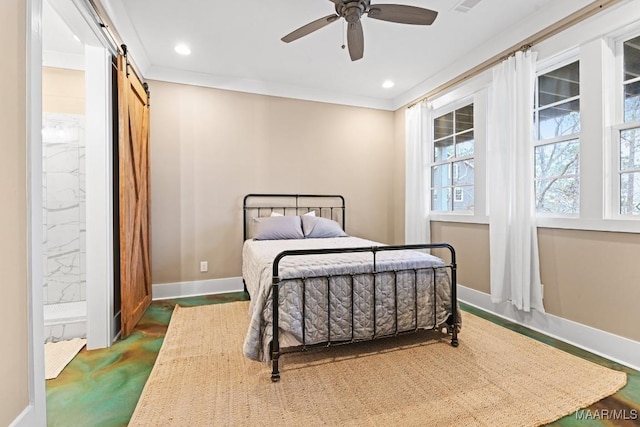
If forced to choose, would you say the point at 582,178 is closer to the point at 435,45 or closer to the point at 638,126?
the point at 638,126

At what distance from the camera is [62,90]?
2.99 meters

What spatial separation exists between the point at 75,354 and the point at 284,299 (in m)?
1.65

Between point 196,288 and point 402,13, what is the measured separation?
3458 millimetres

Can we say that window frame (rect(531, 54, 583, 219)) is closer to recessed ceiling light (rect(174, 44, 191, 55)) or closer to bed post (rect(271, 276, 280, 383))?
bed post (rect(271, 276, 280, 383))

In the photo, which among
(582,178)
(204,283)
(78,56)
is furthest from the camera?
(204,283)

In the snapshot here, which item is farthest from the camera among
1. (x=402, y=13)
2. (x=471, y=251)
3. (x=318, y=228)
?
(x=318, y=228)

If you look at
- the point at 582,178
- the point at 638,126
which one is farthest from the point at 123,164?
the point at 638,126

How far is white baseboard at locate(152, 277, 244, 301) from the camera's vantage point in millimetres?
3573

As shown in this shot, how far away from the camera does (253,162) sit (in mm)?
3955

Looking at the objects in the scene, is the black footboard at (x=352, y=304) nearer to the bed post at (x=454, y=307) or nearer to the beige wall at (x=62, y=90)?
the bed post at (x=454, y=307)

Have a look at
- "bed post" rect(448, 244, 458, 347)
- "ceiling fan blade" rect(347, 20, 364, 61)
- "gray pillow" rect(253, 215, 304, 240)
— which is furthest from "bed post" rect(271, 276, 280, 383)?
"ceiling fan blade" rect(347, 20, 364, 61)

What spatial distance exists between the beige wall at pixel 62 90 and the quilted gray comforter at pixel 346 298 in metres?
2.47

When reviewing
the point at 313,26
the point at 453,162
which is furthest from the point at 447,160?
the point at 313,26

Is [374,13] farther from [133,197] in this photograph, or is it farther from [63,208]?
[63,208]
